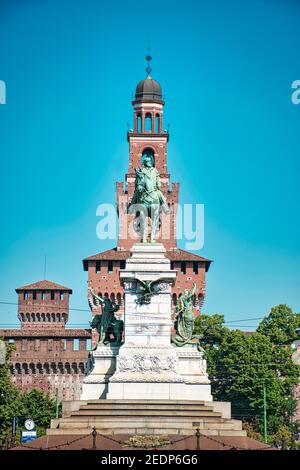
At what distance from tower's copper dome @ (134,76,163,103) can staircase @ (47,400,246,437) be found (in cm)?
8668

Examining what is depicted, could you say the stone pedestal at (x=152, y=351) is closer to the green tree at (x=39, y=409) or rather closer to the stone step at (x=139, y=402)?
the stone step at (x=139, y=402)

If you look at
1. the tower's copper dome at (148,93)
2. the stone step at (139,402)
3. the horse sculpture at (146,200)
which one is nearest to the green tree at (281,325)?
the tower's copper dome at (148,93)

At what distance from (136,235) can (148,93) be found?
15812 millimetres

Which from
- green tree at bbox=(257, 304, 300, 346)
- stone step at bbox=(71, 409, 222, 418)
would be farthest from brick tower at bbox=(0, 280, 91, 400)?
stone step at bbox=(71, 409, 222, 418)

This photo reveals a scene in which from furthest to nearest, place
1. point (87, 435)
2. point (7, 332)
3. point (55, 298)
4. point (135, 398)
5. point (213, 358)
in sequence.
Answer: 1. point (55, 298)
2. point (7, 332)
3. point (213, 358)
4. point (135, 398)
5. point (87, 435)

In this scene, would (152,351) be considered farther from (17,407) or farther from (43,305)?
(43,305)

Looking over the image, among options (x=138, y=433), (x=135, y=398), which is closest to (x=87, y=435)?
(x=138, y=433)

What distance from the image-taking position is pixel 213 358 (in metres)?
99.1

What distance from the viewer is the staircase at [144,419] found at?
144 ft

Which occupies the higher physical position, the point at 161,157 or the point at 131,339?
the point at 161,157

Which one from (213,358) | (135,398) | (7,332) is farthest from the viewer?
(7,332)
